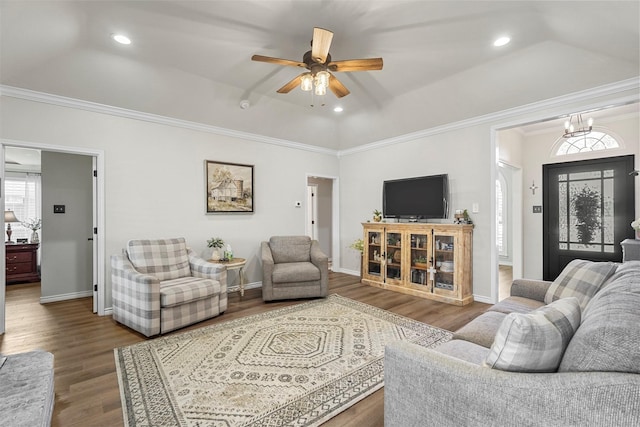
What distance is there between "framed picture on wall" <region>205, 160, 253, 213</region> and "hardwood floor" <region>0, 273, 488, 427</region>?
1.36 metres

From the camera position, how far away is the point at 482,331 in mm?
1896

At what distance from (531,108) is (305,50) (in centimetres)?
285

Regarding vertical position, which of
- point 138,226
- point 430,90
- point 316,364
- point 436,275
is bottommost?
point 316,364

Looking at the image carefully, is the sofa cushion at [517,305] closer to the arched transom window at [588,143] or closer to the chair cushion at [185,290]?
the chair cushion at [185,290]

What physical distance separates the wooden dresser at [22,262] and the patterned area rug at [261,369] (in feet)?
14.1

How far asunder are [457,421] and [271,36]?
3.05 metres

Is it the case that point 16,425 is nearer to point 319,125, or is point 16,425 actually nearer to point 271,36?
point 271,36

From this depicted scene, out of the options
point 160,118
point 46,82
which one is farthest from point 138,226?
point 46,82

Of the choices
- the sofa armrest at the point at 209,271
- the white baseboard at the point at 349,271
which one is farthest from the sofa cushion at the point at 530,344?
the white baseboard at the point at 349,271

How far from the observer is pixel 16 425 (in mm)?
1220

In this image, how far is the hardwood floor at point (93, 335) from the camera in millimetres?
1840

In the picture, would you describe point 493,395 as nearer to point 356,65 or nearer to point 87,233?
point 356,65

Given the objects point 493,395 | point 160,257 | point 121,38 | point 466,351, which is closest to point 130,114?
point 121,38

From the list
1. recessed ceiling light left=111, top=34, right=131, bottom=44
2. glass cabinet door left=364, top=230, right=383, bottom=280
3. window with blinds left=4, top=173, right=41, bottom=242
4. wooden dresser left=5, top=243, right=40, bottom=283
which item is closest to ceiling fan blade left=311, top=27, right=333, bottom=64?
recessed ceiling light left=111, top=34, right=131, bottom=44
